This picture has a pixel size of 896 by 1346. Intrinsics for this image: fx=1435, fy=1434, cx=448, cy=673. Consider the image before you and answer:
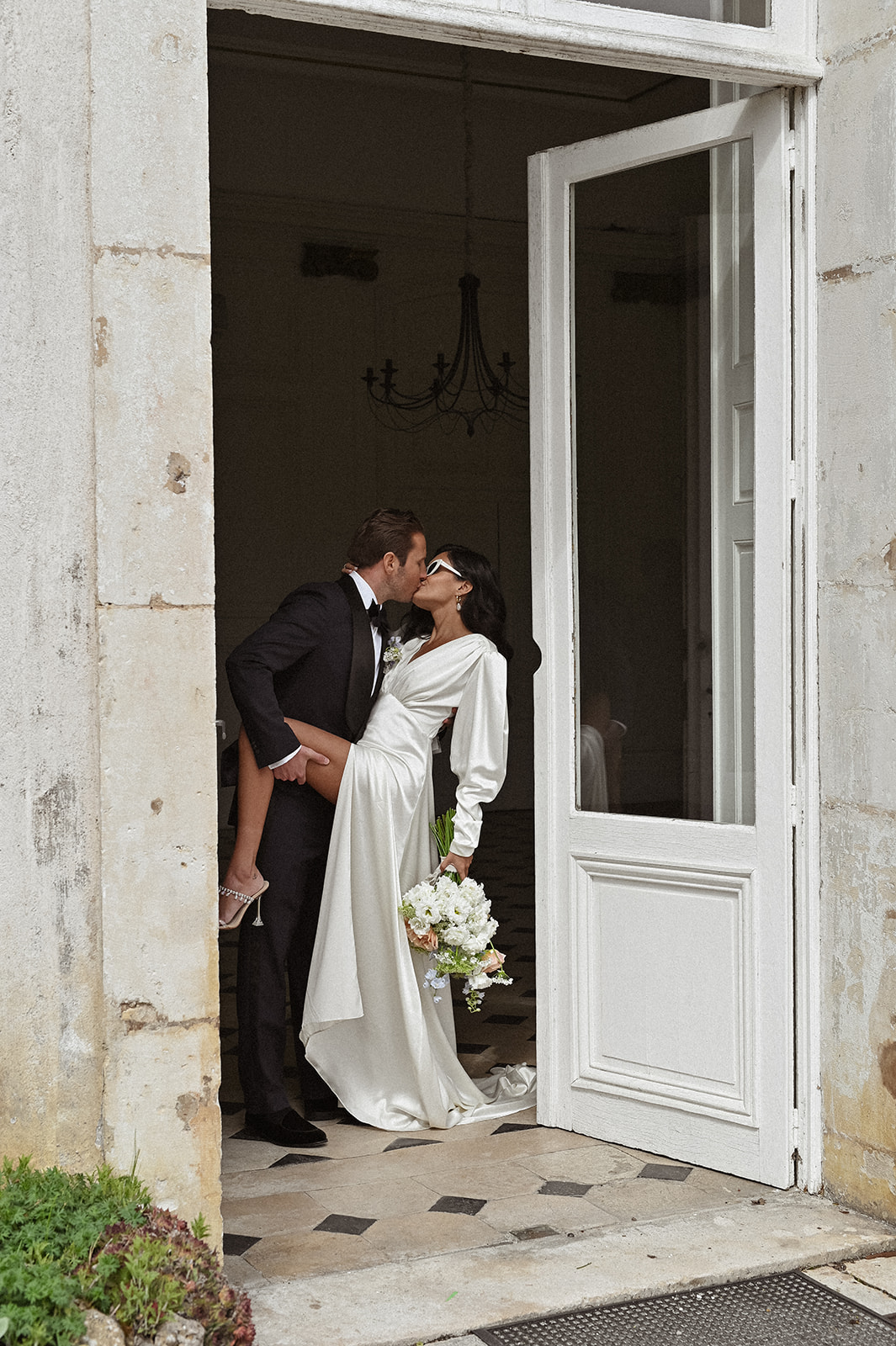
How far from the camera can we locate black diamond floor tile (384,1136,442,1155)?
14.2ft

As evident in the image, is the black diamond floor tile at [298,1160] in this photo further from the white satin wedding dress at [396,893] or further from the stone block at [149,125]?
the stone block at [149,125]

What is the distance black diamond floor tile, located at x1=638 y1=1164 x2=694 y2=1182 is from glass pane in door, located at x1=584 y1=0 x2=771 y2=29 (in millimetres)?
3058

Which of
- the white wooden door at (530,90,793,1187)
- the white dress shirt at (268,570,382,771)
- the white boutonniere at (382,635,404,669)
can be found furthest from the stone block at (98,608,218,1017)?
the white boutonniere at (382,635,404,669)

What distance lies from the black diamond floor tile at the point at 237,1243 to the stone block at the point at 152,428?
1613 mm

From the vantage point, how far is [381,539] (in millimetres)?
4684

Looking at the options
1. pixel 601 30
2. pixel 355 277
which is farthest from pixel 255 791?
pixel 355 277

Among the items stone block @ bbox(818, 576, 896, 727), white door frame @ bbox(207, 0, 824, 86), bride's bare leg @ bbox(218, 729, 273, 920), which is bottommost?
bride's bare leg @ bbox(218, 729, 273, 920)

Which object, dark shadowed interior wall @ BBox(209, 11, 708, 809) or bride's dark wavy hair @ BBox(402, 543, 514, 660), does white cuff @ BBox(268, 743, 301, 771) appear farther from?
dark shadowed interior wall @ BBox(209, 11, 708, 809)

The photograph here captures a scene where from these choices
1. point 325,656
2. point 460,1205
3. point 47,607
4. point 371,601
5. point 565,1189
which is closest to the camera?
point 47,607

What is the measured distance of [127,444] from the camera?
2.93 m

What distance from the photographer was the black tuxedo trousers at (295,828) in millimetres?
4480

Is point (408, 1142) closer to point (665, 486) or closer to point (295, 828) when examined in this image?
point (295, 828)

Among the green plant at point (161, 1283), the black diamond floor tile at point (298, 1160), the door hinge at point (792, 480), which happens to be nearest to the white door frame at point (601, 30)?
the door hinge at point (792, 480)

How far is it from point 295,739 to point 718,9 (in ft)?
7.70
